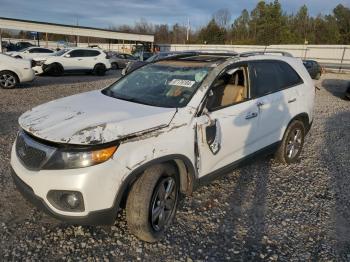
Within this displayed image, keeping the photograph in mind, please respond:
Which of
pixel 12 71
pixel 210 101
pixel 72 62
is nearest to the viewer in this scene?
pixel 210 101

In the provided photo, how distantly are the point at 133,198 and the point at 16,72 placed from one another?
10191 mm

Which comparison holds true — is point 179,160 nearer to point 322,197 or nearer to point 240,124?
point 240,124

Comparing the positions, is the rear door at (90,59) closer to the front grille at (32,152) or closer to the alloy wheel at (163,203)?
the front grille at (32,152)

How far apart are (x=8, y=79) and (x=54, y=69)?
511 cm

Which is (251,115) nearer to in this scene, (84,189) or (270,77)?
(270,77)

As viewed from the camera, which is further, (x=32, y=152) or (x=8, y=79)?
(x=8, y=79)

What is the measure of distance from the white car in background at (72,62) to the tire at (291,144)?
1371 cm

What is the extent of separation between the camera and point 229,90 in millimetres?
4223

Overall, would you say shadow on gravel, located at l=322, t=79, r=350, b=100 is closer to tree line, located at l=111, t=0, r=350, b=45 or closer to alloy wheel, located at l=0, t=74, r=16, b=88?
alloy wheel, located at l=0, t=74, r=16, b=88

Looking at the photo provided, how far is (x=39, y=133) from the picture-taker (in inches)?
109

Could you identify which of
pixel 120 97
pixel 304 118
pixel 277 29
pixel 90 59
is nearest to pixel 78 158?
pixel 120 97

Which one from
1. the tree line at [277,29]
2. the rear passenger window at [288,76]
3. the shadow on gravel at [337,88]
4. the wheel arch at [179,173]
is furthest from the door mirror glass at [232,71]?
the tree line at [277,29]

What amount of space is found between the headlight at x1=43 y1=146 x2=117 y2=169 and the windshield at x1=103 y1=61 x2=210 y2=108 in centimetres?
98

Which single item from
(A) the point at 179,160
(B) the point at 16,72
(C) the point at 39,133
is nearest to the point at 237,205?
(A) the point at 179,160
